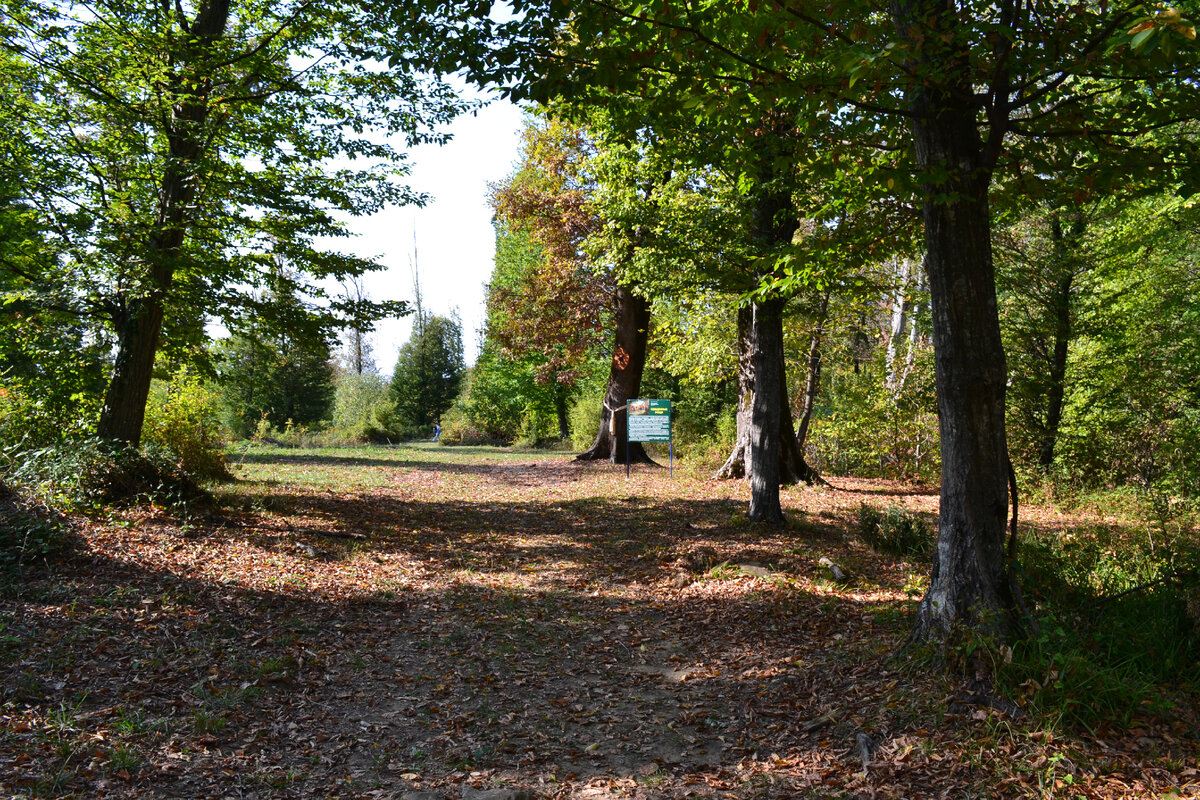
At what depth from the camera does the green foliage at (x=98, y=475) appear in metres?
7.88

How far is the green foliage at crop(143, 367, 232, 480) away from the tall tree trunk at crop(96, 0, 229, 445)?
2156mm

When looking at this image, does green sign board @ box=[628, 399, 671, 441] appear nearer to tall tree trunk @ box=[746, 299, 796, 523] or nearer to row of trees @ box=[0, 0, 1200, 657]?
row of trees @ box=[0, 0, 1200, 657]

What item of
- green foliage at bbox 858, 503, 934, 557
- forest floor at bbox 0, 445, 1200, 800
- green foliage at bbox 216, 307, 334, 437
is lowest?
forest floor at bbox 0, 445, 1200, 800

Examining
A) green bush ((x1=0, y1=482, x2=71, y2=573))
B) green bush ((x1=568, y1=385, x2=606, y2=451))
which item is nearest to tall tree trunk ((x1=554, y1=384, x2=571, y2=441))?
green bush ((x1=568, y1=385, x2=606, y2=451))

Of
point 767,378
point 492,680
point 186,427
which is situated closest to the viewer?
point 492,680

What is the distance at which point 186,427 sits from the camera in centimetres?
1292

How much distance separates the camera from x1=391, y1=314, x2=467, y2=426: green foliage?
148ft

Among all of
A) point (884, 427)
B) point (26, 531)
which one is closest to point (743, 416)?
point (884, 427)

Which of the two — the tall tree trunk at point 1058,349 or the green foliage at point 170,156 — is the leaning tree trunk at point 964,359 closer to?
the green foliage at point 170,156

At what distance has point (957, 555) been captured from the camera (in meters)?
4.90

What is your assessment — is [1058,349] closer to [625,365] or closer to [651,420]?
[651,420]

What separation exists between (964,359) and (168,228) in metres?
9.12

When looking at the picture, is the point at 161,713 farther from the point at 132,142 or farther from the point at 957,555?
the point at 132,142

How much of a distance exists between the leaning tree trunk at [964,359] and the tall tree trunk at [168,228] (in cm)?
824
